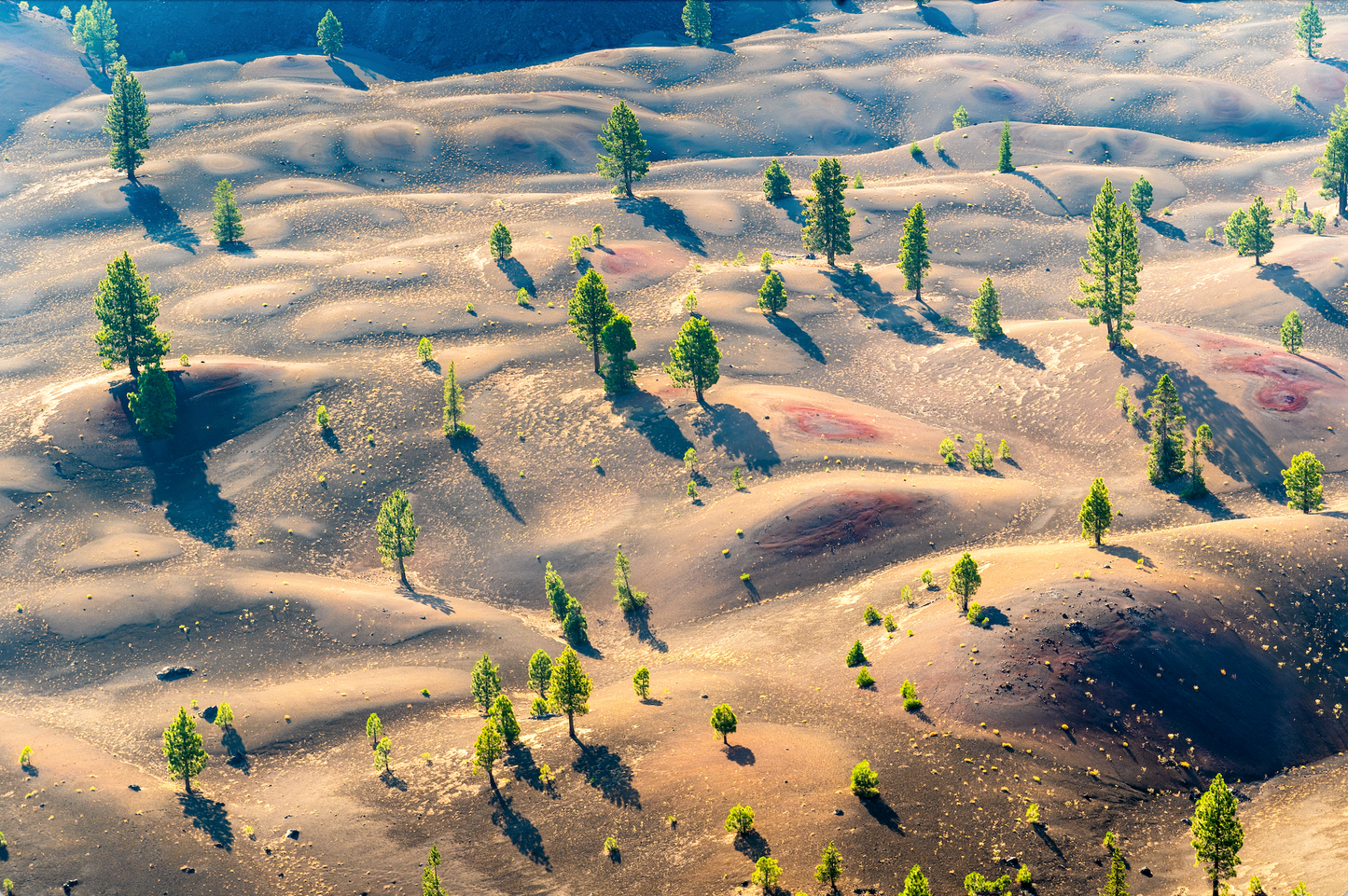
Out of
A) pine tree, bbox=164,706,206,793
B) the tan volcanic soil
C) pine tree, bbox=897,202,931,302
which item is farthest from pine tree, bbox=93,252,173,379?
pine tree, bbox=897,202,931,302

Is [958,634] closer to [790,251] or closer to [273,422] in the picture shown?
[273,422]

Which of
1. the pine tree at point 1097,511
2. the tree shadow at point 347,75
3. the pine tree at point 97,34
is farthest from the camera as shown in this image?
the tree shadow at point 347,75

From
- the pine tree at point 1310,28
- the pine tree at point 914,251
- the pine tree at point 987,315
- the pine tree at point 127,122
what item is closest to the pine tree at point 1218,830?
Result: the pine tree at point 987,315

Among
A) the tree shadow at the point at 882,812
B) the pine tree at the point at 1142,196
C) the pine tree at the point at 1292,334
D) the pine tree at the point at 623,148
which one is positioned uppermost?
the pine tree at the point at 623,148

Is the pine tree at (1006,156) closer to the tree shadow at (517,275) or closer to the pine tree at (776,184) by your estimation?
the pine tree at (776,184)

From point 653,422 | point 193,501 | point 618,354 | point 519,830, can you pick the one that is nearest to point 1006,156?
point 618,354

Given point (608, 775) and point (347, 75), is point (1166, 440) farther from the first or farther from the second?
point (347, 75)

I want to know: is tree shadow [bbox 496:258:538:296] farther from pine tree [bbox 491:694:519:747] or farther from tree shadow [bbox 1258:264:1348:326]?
tree shadow [bbox 1258:264:1348:326]

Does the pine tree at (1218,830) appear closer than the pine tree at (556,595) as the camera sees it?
Yes
